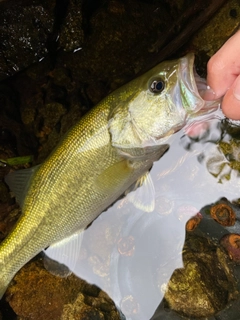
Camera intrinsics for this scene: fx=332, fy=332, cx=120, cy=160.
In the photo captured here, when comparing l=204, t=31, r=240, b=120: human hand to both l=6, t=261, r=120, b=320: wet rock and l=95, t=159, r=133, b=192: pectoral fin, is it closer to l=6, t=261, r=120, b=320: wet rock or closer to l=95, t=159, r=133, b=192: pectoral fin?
l=95, t=159, r=133, b=192: pectoral fin

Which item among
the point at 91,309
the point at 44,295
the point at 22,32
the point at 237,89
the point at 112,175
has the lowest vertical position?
the point at 91,309

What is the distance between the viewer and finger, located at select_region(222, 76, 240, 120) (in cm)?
210

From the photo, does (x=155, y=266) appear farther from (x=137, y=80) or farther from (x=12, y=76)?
(x=12, y=76)

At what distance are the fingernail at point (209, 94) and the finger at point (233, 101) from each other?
0.53 ft

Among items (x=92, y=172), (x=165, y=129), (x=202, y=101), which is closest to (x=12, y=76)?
(x=92, y=172)

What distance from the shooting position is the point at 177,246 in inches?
129

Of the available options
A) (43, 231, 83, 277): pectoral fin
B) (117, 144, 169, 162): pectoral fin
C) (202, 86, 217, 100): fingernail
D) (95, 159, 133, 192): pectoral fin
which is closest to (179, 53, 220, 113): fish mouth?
(202, 86, 217, 100): fingernail

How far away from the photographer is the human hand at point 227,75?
210 centimetres

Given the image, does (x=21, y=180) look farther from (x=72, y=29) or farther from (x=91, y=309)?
(x=72, y=29)

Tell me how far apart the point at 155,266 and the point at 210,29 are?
2.72 m

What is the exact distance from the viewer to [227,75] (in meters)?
2.23

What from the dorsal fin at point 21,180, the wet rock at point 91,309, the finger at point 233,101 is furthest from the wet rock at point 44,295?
the finger at point 233,101

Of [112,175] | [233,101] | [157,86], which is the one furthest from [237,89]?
[112,175]

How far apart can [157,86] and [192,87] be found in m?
0.30
